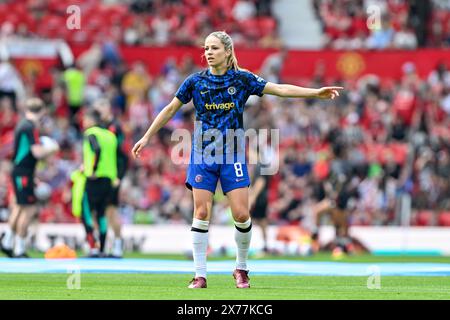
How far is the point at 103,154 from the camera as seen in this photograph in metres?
19.5

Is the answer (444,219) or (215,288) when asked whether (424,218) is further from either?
(215,288)

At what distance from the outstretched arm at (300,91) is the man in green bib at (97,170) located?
7.57 meters

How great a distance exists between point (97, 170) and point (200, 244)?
7.67 metres

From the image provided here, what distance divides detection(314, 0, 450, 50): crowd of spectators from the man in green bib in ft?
38.1

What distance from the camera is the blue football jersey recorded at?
12.1 metres

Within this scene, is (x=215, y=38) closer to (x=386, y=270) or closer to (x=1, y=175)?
(x=386, y=270)

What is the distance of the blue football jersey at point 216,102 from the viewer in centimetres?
1212

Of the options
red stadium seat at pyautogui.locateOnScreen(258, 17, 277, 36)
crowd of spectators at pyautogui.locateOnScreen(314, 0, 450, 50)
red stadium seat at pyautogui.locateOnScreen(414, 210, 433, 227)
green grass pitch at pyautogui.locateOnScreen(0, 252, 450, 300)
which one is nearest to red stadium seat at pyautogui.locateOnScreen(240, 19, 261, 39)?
red stadium seat at pyautogui.locateOnScreen(258, 17, 277, 36)

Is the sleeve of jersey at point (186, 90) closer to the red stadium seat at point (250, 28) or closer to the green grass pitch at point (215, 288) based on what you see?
the green grass pitch at point (215, 288)

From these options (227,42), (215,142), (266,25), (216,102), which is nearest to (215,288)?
(215,142)

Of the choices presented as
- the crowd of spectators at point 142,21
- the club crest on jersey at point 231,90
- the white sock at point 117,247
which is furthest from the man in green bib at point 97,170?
the crowd of spectators at point 142,21

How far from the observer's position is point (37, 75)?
28.1 meters

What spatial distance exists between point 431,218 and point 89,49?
8619 millimetres

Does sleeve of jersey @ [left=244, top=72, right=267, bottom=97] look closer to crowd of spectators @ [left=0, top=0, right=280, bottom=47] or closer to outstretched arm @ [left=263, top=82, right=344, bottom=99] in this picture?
outstretched arm @ [left=263, top=82, right=344, bottom=99]
